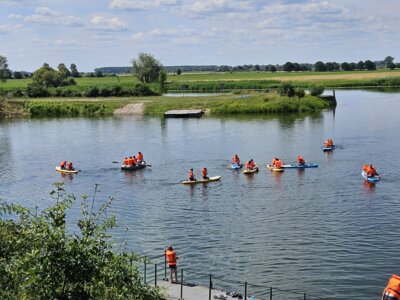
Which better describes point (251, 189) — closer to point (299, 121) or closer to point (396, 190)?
point (396, 190)

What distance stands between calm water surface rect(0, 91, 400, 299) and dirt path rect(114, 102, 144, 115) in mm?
25538

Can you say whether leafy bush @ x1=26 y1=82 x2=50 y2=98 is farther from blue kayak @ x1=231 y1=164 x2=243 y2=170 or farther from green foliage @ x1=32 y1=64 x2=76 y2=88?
blue kayak @ x1=231 y1=164 x2=243 y2=170

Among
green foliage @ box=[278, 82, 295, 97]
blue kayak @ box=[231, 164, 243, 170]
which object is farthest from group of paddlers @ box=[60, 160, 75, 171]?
green foliage @ box=[278, 82, 295, 97]

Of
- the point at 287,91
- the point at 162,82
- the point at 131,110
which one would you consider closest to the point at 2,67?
the point at 162,82

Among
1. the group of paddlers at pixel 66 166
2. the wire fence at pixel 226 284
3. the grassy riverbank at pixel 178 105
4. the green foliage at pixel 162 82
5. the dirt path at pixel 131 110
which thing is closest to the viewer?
the wire fence at pixel 226 284

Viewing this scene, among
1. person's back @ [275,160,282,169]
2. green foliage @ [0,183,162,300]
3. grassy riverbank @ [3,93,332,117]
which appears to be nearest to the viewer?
green foliage @ [0,183,162,300]

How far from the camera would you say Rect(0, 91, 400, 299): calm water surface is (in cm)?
3628

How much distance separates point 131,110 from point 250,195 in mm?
81954

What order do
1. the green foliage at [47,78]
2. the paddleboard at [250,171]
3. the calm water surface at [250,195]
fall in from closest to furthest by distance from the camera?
1. the calm water surface at [250,195]
2. the paddleboard at [250,171]
3. the green foliage at [47,78]

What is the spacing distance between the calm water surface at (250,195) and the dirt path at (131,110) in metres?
25.5

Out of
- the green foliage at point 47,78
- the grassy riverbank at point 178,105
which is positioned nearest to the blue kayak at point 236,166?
the grassy riverbank at point 178,105

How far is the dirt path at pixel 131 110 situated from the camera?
132 metres

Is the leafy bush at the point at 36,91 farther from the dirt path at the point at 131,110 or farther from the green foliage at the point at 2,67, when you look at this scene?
the dirt path at the point at 131,110

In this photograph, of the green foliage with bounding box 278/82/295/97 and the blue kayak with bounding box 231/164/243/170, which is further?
the green foliage with bounding box 278/82/295/97
